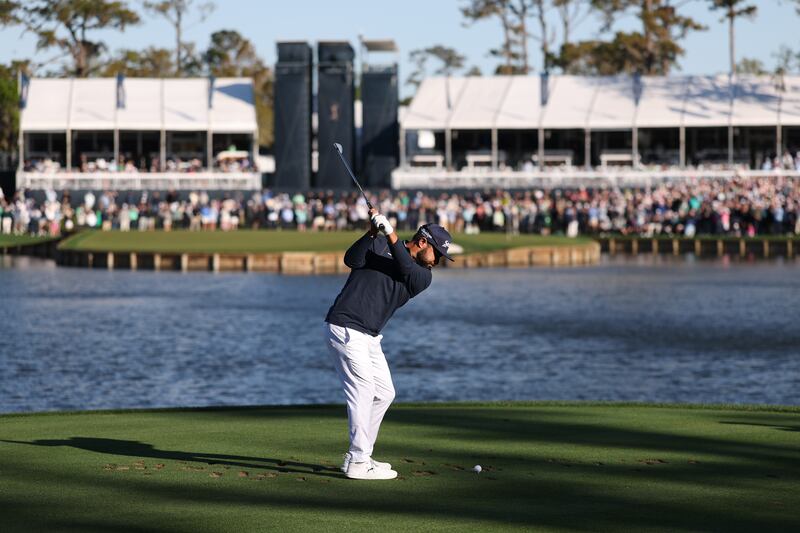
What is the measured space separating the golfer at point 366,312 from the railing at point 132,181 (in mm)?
60024

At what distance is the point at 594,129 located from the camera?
7488 centimetres

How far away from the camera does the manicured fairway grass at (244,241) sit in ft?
176

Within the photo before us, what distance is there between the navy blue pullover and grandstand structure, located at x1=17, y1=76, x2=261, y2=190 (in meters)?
60.2

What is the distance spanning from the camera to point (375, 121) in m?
74.5

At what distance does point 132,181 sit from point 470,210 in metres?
16.5

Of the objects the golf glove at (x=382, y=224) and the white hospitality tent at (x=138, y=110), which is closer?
the golf glove at (x=382, y=224)

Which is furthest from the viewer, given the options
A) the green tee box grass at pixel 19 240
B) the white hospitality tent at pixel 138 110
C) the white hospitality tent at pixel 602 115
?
the white hospitality tent at pixel 138 110

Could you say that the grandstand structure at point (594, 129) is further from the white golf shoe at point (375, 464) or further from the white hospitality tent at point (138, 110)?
the white golf shoe at point (375, 464)

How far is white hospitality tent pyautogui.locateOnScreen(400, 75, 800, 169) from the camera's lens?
73.5 meters

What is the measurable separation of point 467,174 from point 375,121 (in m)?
6.57

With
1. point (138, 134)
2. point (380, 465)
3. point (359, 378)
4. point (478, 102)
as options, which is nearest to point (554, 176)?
point (478, 102)

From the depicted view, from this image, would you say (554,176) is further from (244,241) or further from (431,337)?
(431,337)

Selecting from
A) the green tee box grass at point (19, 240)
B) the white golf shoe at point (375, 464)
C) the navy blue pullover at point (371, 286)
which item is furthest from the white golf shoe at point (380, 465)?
the green tee box grass at point (19, 240)

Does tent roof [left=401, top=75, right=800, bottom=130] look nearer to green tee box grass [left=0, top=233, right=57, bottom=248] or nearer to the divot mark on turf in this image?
green tee box grass [left=0, top=233, right=57, bottom=248]
